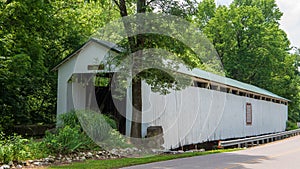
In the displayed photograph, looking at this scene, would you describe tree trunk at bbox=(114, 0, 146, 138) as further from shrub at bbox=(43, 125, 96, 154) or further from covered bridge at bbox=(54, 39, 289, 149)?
shrub at bbox=(43, 125, 96, 154)

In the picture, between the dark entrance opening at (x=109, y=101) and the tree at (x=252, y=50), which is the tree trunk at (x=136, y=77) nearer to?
the dark entrance opening at (x=109, y=101)

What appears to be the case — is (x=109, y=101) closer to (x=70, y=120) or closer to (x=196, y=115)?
(x=196, y=115)

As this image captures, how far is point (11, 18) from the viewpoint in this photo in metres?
16.4

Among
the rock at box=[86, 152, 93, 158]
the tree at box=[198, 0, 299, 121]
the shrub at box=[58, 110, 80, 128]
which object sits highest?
the tree at box=[198, 0, 299, 121]

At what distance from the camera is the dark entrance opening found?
19.0m

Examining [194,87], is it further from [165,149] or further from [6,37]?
[6,37]

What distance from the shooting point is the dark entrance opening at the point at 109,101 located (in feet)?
62.3

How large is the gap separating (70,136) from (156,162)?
3.08 meters

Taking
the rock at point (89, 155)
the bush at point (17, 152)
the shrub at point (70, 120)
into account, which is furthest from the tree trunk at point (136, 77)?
the bush at point (17, 152)

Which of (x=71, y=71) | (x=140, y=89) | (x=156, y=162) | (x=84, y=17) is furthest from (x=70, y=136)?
(x=84, y=17)

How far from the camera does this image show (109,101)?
20.5 m

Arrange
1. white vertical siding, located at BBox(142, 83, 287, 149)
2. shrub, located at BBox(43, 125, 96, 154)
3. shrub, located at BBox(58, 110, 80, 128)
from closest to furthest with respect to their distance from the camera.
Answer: shrub, located at BBox(43, 125, 96, 154)
shrub, located at BBox(58, 110, 80, 128)
white vertical siding, located at BBox(142, 83, 287, 149)

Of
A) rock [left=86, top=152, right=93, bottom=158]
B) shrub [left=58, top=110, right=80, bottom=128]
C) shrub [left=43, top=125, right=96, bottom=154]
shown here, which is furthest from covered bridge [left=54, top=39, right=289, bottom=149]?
rock [left=86, top=152, right=93, bottom=158]

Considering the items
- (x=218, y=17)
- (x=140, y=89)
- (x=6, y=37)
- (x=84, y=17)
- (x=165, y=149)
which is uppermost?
(x=218, y=17)
